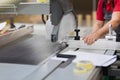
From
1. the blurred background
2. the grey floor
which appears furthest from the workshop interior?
the blurred background

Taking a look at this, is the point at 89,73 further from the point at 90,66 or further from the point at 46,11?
the point at 46,11

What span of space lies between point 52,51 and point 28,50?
5.8 inches

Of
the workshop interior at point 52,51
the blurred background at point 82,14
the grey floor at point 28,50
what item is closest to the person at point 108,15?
the workshop interior at point 52,51

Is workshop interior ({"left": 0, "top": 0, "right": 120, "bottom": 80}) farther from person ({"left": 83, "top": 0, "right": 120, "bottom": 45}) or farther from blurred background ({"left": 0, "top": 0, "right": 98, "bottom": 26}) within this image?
blurred background ({"left": 0, "top": 0, "right": 98, "bottom": 26})

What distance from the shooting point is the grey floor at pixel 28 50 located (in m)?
1.33

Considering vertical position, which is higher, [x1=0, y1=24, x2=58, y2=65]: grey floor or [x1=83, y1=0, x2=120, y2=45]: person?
[x1=83, y1=0, x2=120, y2=45]: person

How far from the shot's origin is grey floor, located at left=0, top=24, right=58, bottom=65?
1328mm

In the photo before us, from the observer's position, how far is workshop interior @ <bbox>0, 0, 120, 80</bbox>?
1.13 metres

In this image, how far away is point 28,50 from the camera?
60.3 inches

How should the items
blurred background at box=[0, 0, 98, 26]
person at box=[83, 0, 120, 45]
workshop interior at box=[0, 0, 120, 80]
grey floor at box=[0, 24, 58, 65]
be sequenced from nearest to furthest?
workshop interior at box=[0, 0, 120, 80] → grey floor at box=[0, 24, 58, 65] → person at box=[83, 0, 120, 45] → blurred background at box=[0, 0, 98, 26]

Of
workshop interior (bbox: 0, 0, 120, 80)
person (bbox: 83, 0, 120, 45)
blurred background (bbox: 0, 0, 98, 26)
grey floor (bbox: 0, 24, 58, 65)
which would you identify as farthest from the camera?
blurred background (bbox: 0, 0, 98, 26)

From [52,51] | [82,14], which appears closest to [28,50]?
[52,51]

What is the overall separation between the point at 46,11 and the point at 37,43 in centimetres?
43

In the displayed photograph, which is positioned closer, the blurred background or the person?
the person
